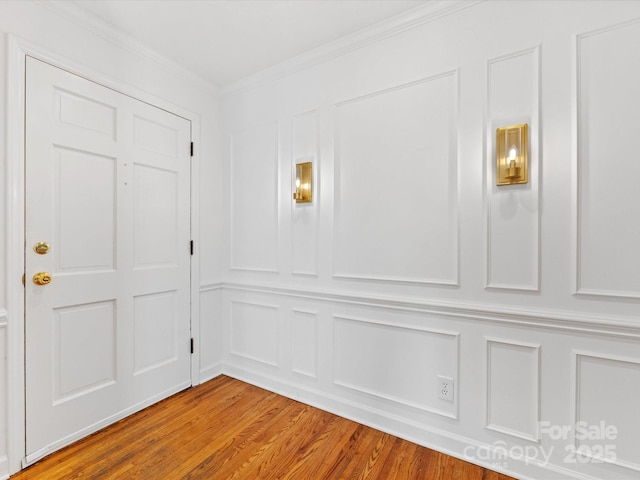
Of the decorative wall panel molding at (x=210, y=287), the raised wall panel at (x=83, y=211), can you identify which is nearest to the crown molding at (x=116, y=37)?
the raised wall panel at (x=83, y=211)

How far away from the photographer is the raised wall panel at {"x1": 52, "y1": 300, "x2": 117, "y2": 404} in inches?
73.8

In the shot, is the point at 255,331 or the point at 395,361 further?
the point at 255,331

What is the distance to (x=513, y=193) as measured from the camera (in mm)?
1660

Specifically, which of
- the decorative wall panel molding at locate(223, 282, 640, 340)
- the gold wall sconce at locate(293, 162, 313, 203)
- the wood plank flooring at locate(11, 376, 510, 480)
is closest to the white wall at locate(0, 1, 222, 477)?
the wood plank flooring at locate(11, 376, 510, 480)

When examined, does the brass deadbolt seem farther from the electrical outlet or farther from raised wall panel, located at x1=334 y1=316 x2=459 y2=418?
the electrical outlet

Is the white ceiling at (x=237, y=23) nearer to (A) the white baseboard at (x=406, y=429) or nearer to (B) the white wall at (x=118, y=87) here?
(B) the white wall at (x=118, y=87)

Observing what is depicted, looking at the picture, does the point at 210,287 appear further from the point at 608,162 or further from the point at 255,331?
the point at 608,162

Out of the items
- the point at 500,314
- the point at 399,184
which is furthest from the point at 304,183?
the point at 500,314

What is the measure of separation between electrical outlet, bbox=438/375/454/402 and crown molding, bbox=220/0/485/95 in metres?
2.13

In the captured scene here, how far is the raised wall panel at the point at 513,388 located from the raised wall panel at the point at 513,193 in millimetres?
343

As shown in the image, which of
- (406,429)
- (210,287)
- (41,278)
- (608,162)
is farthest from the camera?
(210,287)

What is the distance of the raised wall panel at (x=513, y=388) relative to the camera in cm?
162

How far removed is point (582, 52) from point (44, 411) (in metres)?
3.40

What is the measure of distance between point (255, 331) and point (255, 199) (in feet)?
3.74
